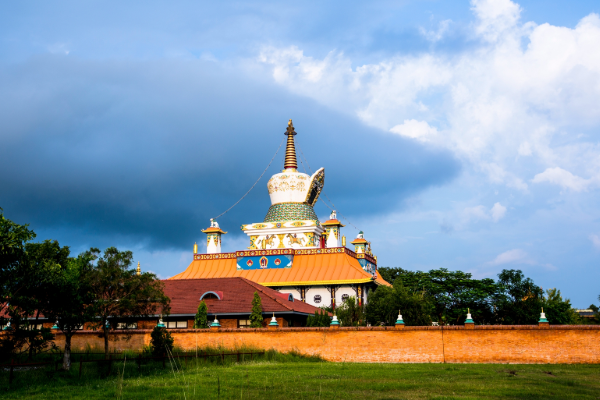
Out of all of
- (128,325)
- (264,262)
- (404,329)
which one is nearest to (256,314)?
(128,325)

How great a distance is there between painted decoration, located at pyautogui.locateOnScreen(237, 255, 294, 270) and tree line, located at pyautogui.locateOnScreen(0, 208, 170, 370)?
90.2 ft

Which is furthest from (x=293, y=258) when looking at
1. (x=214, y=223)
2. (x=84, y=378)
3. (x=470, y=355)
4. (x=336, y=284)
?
(x=84, y=378)

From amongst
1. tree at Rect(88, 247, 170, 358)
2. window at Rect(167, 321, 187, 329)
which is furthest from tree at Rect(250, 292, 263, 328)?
tree at Rect(88, 247, 170, 358)

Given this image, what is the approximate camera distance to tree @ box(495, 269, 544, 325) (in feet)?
194

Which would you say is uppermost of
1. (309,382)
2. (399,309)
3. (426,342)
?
(399,309)

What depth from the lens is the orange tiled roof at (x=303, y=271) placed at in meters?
59.1

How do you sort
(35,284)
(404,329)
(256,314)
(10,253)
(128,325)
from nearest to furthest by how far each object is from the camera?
(10,253)
(35,284)
(404,329)
(128,325)
(256,314)

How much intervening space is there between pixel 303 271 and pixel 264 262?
4480 millimetres

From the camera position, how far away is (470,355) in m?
31.8

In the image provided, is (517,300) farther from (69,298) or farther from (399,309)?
(69,298)

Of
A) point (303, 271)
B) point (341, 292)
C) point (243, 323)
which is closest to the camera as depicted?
point (243, 323)

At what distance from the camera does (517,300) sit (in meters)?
63.1

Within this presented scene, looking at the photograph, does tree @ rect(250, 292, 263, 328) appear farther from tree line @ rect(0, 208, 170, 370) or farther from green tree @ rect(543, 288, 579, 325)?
green tree @ rect(543, 288, 579, 325)

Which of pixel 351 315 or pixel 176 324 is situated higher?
pixel 351 315
